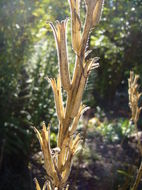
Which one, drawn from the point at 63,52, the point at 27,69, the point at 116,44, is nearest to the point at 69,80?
the point at 63,52

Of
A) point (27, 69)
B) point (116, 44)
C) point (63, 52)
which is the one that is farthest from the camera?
point (116, 44)

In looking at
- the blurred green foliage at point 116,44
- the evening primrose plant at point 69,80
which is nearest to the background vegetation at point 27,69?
the blurred green foliage at point 116,44

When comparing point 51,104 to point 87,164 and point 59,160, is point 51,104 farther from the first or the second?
point 59,160

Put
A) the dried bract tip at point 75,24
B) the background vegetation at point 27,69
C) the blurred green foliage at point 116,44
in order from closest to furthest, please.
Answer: the dried bract tip at point 75,24, the background vegetation at point 27,69, the blurred green foliage at point 116,44

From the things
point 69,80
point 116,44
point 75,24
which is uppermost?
point 116,44

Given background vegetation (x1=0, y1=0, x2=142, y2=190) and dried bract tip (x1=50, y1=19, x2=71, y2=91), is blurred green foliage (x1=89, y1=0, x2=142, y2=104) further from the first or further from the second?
dried bract tip (x1=50, y1=19, x2=71, y2=91)

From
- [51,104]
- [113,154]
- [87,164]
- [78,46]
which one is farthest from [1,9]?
[78,46]

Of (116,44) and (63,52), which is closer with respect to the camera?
(63,52)

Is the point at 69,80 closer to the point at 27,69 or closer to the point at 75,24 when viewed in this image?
the point at 75,24

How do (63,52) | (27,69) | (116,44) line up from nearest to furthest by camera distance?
(63,52) < (27,69) < (116,44)

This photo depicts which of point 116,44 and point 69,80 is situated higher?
point 116,44

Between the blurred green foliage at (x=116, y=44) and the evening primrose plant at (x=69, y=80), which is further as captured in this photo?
the blurred green foliage at (x=116, y=44)

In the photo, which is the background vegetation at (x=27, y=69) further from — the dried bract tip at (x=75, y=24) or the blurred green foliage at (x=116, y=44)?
the dried bract tip at (x=75, y=24)
